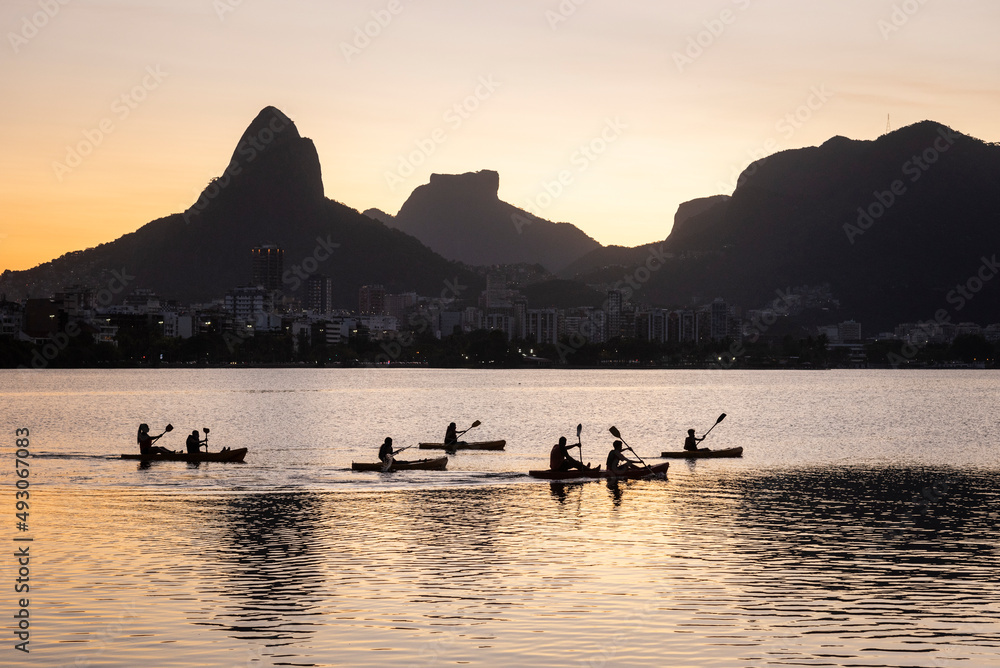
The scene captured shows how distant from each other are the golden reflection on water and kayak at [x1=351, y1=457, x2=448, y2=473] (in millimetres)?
8287

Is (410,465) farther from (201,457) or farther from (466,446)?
(466,446)

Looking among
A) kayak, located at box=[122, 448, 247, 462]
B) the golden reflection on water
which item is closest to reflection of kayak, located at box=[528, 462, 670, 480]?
the golden reflection on water

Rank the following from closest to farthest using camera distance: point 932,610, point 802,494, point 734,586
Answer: point 932,610 < point 734,586 < point 802,494

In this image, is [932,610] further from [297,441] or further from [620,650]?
[297,441]

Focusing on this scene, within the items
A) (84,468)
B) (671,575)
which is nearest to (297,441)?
(84,468)

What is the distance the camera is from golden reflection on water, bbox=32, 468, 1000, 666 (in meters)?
18.6

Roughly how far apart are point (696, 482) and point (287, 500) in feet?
60.5

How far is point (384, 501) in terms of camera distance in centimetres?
3856

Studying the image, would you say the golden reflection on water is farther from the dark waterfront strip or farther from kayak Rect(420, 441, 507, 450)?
kayak Rect(420, 441, 507, 450)

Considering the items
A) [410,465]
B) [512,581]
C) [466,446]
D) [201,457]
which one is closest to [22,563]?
[512,581]

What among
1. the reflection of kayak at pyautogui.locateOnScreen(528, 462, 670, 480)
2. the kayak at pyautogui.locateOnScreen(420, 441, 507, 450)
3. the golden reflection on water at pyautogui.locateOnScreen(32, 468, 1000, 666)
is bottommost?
the golden reflection on water at pyautogui.locateOnScreen(32, 468, 1000, 666)

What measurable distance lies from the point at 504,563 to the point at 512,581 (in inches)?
91.4

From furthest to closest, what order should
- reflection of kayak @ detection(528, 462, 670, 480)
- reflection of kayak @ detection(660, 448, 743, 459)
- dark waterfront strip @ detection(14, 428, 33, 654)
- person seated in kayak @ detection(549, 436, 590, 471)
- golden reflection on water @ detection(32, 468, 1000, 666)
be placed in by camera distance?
reflection of kayak @ detection(660, 448, 743, 459) < person seated in kayak @ detection(549, 436, 590, 471) < reflection of kayak @ detection(528, 462, 670, 480) < dark waterfront strip @ detection(14, 428, 33, 654) < golden reflection on water @ detection(32, 468, 1000, 666)

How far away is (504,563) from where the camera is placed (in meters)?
26.5
